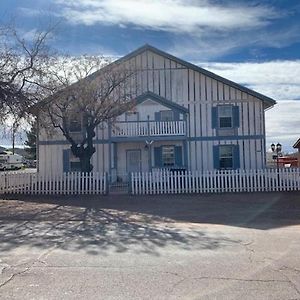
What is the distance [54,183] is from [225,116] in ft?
43.1

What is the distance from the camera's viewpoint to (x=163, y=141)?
27500mm

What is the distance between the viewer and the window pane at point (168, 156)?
27781 mm

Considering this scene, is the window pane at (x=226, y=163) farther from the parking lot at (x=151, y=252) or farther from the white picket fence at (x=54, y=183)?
the parking lot at (x=151, y=252)

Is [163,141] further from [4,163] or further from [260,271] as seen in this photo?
[4,163]

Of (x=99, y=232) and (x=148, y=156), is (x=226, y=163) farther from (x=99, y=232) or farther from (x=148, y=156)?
(x=99, y=232)

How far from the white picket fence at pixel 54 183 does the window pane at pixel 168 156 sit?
8.59 m

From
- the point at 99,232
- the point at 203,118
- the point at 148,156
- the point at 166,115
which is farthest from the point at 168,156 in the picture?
the point at 99,232

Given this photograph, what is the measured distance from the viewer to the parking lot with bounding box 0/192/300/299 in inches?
209

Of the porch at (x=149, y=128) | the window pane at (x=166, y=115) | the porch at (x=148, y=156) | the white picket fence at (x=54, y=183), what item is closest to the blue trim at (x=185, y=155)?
the porch at (x=148, y=156)

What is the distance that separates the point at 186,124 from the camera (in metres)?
27.1

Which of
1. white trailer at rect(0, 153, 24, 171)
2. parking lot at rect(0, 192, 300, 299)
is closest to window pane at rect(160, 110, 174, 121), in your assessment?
parking lot at rect(0, 192, 300, 299)

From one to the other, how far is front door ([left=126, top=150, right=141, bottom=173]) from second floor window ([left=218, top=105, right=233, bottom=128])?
6.06 meters

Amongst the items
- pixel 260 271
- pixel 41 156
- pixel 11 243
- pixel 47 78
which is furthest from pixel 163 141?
pixel 260 271

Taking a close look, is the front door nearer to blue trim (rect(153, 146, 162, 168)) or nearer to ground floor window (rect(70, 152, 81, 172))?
blue trim (rect(153, 146, 162, 168))
